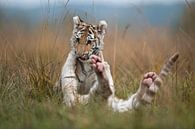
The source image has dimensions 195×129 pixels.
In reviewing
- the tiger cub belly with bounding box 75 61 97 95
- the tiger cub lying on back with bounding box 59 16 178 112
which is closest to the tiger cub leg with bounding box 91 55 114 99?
the tiger cub lying on back with bounding box 59 16 178 112

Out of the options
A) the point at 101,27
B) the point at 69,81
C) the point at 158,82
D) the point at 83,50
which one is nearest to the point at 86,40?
the point at 83,50

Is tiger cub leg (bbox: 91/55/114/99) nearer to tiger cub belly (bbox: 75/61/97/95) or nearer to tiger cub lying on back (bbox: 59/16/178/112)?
tiger cub lying on back (bbox: 59/16/178/112)

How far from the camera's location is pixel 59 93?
645cm

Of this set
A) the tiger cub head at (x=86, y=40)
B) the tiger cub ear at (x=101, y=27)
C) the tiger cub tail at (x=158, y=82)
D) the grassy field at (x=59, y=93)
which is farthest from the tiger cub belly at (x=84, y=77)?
the tiger cub tail at (x=158, y=82)

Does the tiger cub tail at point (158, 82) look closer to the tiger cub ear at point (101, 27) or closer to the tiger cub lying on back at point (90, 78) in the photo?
the tiger cub lying on back at point (90, 78)

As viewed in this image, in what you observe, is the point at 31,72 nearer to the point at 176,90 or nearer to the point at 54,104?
the point at 54,104

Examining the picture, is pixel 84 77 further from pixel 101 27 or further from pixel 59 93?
pixel 101 27

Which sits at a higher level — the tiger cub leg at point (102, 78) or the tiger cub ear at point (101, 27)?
the tiger cub ear at point (101, 27)

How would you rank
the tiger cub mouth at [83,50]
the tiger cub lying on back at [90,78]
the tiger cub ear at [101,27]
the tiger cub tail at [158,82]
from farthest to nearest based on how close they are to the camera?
the tiger cub ear at [101,27] < the tiger cub mouth at [83,50] < the tiger cub lying on back at [90,78] < the tiger cub tail at [158,82]

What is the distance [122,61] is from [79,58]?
388 cm

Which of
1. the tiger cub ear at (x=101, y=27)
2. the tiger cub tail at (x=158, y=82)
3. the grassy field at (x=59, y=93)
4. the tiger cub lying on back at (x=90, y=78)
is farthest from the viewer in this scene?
the tiger cub ear at (x=101, y=27)

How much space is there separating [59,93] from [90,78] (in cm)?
34

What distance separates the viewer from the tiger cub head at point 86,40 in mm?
6254

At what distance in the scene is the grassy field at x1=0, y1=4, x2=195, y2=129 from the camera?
5.00 m
